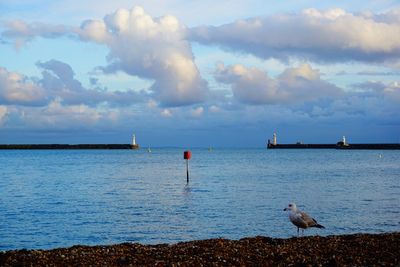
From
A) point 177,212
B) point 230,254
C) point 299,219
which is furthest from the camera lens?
point 177,212

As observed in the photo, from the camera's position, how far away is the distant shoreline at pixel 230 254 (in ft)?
48.0

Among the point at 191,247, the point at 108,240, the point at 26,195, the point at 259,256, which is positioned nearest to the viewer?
the point at 259,256

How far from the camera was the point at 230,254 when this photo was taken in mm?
15852

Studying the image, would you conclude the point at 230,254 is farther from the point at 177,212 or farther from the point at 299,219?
the point at 177,212

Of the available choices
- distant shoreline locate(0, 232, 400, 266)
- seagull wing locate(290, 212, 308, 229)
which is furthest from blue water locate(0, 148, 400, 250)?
distant shoreline locate(0, 232, 400, 266)

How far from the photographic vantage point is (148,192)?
44875 millimetres

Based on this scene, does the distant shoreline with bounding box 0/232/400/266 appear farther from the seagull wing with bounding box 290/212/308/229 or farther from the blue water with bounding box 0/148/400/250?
the blue water with bounding box 0/148/400/250

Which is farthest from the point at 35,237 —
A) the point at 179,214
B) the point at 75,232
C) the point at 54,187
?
the point at 54,187

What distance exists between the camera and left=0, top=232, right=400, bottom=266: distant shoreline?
14.6 m

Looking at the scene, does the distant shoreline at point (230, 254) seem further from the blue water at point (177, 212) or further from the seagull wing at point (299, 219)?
the blue water at point (177, 212)

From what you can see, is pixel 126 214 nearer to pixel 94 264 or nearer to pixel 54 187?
pixel 94 264

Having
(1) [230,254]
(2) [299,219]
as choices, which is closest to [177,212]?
(2) [299,219]

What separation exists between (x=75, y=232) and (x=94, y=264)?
1137 cm

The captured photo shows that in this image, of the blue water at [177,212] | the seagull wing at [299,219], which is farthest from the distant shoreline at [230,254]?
the blue water at [177,212]
